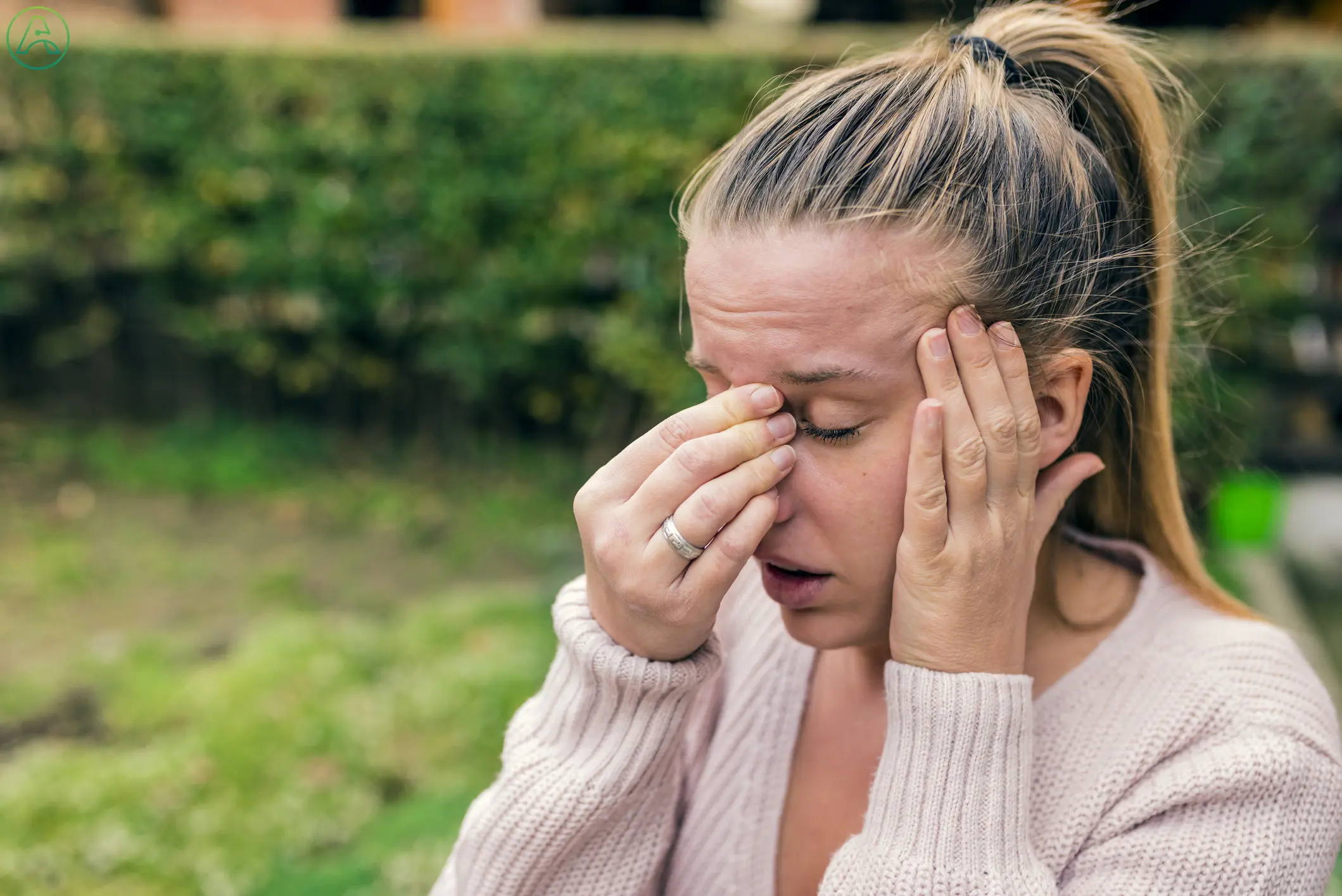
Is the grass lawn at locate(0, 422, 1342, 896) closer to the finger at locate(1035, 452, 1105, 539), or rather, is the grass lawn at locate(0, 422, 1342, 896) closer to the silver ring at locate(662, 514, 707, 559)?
the silver ring at locate(662, 514, 707, 559)

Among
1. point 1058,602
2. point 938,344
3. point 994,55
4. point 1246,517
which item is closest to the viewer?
point 938,344

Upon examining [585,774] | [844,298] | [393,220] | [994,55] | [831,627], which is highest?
[994,55]

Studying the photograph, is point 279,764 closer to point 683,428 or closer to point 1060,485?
point 683,428

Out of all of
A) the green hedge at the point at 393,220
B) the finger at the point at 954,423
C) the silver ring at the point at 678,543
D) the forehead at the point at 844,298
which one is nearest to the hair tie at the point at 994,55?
the forehead at the point at 844,298

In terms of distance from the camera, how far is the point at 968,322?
154cm

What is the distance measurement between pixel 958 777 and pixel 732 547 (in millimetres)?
434

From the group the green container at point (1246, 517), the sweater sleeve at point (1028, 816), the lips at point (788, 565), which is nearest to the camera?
the sweater sleeve at point (1028, 816)

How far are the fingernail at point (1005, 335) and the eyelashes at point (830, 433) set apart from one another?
0.23 meters

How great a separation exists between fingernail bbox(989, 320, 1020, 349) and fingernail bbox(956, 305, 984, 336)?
0.09 feet

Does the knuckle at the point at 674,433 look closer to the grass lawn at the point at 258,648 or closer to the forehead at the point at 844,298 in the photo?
the forehead at the point at 844,298

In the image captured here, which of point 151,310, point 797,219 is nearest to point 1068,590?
point 797,219

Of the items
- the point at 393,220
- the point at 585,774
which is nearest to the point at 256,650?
the point at 393,220

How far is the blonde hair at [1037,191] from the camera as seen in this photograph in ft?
5.11

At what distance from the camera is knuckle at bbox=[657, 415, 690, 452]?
164cm
